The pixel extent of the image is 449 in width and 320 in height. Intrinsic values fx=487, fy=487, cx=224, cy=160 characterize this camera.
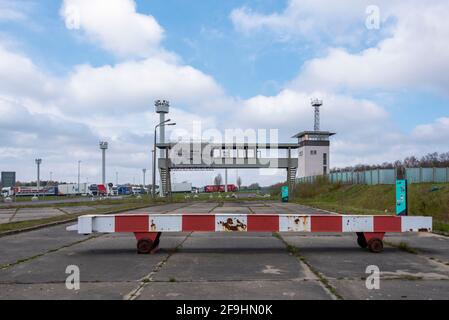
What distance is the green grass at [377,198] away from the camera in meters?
28.8

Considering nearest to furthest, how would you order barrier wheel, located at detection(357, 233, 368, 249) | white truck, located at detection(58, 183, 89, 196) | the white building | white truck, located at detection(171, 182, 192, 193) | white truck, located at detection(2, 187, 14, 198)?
barrier wheel, located at detection(357, 233, 368, 249) → white truck, located at detection(2, 187, 14, 198) → the white building → white truck, located at detection(58, 183, 89, 196) → white truck, located at detection(171, 182, 192, 193)

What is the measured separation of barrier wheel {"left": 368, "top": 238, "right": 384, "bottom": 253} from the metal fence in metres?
21.2

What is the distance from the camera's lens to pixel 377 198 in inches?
1609

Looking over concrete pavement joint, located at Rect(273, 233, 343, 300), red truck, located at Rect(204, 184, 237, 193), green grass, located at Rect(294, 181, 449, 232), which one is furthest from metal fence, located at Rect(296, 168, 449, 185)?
red truck, located at Rect(204, 184, 237, 193)

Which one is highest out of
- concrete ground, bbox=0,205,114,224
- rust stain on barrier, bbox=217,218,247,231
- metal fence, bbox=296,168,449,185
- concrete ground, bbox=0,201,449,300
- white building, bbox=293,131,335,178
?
white building, bbox=293,131,335,178

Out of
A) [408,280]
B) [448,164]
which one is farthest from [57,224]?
[448,164]

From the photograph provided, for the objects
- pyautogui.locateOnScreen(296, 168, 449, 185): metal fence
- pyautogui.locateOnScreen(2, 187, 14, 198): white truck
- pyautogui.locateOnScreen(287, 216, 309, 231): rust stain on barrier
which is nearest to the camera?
pyautogui.locateOnScreen(287, 216, 309, 231): rust stain on barrier

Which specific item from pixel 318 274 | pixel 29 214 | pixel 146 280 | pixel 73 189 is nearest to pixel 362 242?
pixel 318 274

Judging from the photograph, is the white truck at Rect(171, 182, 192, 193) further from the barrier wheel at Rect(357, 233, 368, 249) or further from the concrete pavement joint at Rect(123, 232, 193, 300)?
the concrete pavement joint at Rect(123, 232, 193, 300)

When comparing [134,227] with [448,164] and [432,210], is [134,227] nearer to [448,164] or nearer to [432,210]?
[432,210]

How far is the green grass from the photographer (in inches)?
1134

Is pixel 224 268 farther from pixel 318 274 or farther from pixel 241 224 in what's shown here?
pixel 241 224

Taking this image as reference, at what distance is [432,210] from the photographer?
102 feet
